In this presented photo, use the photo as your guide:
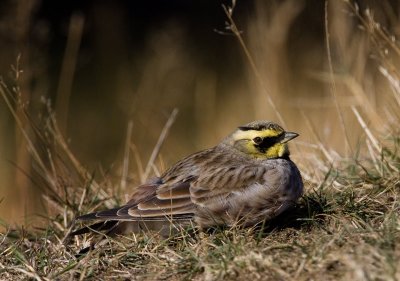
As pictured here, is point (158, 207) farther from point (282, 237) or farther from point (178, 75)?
point (178, 75)

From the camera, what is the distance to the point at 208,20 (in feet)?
51.4

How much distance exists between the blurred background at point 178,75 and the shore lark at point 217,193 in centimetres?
94

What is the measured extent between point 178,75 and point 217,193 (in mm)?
7041

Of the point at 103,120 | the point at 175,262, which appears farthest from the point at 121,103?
the point at 175,262

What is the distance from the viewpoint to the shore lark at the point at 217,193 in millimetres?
5434

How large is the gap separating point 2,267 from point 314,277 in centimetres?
195

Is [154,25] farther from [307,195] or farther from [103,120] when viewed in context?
[307,195]

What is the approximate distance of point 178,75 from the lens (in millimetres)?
12453

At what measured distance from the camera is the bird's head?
5.87 meters

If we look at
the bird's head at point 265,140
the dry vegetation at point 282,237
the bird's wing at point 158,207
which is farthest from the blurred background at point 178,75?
the bird's wing at point 158,207

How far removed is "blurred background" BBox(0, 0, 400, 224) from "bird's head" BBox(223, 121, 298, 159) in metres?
0.88

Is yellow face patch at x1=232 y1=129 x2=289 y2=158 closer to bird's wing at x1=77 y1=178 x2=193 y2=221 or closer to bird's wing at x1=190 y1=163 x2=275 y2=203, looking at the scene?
bird's wing at x1=190 y1=163 x2=275 y2=203

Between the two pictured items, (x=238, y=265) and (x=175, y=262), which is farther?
(x=175, y=262)

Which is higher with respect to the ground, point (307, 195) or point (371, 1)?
point (371, 1)
